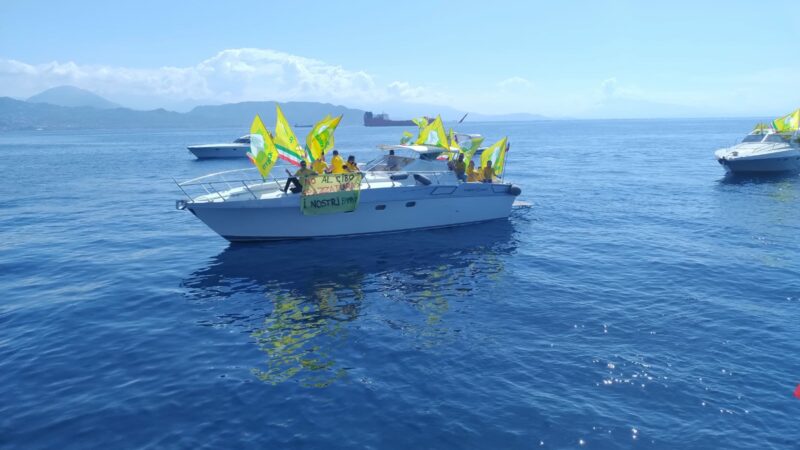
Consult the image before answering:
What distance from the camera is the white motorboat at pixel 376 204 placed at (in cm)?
1953

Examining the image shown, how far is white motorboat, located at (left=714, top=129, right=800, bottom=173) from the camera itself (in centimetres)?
3684

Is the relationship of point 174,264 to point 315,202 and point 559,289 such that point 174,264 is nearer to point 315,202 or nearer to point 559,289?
point 315,202

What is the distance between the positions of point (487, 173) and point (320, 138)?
9.03m

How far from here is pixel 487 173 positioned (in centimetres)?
2478

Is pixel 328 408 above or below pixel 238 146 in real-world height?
below

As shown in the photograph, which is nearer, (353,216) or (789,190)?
(353,216)

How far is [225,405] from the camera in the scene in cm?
955

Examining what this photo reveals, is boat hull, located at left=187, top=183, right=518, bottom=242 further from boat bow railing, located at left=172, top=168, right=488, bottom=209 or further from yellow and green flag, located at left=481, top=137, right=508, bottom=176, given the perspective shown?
yellow and green flag, located at left=481, top=137, right=508, bottom=176

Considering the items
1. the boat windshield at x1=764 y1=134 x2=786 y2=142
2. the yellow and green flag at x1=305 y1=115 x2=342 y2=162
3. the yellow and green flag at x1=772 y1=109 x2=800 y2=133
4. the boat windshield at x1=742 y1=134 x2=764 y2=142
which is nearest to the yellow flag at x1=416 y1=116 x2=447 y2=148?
the yellow and green flag at x1=305 y1=115 x2=342 y2=162

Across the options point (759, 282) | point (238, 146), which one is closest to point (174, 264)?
point (759, 282)

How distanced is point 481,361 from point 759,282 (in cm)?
1112

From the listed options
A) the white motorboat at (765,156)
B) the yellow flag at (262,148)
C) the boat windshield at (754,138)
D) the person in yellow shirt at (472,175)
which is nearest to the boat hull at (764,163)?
the white motorboat at (765,156)

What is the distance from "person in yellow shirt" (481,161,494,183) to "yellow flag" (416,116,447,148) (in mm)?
2329

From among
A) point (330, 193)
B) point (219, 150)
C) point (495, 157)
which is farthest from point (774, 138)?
point (219, 150)
